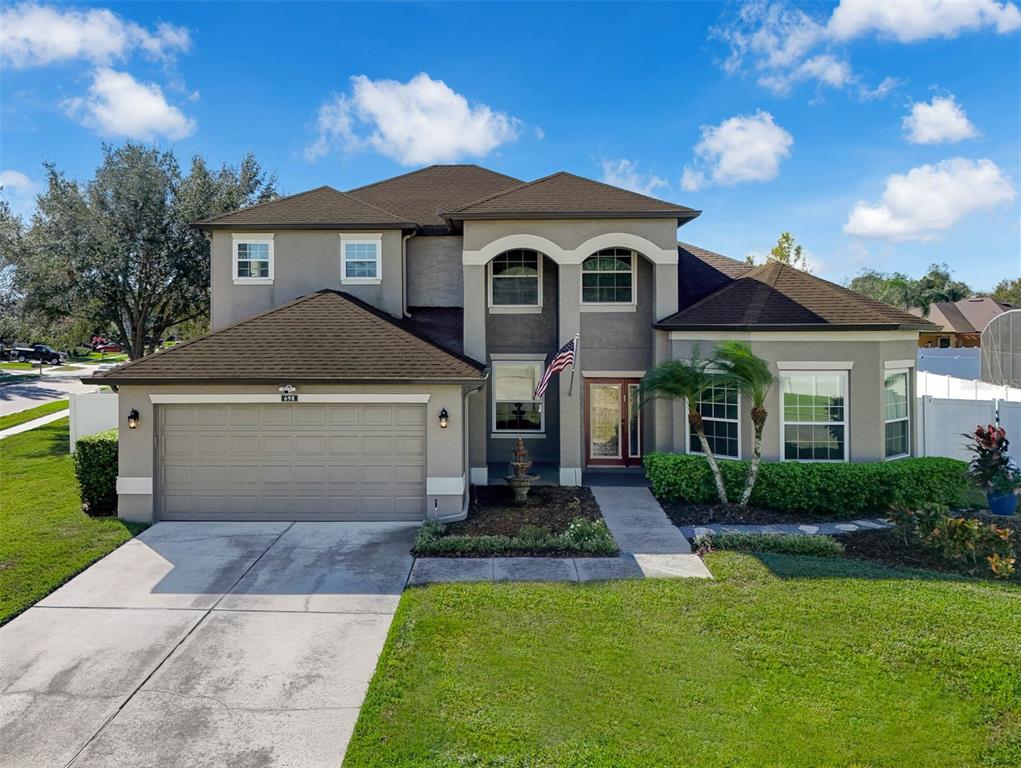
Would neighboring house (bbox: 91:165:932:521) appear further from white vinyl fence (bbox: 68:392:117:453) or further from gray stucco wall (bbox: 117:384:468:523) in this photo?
white vinyl fence (bbox: 68:392:117:453)

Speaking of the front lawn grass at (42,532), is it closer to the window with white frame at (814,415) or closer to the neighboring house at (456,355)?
the neighboring house at (456,355)

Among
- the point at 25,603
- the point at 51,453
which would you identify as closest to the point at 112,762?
the point at 25,603

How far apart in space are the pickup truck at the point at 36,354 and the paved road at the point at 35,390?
46.3 ft

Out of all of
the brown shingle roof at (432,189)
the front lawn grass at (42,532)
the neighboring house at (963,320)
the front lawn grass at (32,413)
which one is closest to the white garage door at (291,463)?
the front lawn grass at (42,532)

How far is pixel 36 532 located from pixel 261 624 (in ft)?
20.1

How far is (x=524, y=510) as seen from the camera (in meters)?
11.5

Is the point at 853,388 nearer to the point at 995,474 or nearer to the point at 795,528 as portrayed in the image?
the point at 995,474

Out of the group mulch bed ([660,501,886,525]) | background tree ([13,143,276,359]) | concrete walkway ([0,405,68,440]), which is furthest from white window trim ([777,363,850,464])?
concrete walkway ([0,405,68,440])

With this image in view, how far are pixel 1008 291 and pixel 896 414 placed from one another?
74.1m

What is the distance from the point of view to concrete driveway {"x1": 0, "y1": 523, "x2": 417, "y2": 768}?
4.77 meters

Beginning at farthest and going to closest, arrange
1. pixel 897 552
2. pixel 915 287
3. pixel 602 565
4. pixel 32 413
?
pixel 915 287, pixel 32 413, pixel 897 552, pixel 602 565

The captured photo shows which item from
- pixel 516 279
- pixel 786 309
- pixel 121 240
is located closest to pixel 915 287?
pixel 786 309

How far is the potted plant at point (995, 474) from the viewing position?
11055mm

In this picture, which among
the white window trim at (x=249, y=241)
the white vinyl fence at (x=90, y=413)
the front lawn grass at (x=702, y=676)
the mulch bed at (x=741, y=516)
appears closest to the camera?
the front lawn grass at (x=702, y=676)
